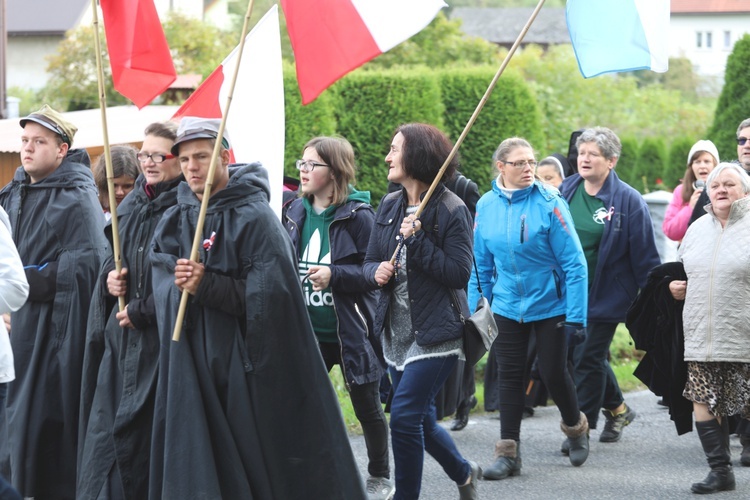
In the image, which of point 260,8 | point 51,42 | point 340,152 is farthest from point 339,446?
point 51,42

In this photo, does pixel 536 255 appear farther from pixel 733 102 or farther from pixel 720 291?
pixel 733 102

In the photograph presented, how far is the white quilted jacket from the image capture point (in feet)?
20.5

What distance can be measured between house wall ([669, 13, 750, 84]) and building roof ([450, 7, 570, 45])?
472 inches

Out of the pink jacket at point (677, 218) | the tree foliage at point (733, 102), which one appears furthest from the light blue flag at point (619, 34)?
the tree foliage at point (733, 102)

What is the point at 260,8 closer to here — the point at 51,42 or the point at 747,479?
the point at 51,42

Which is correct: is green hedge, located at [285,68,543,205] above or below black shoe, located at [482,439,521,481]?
above

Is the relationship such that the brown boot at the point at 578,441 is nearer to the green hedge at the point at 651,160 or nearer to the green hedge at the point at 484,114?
the green hedge at the point at 484,114

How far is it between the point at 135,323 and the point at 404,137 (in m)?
1.68

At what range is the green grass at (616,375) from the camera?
8.41 m

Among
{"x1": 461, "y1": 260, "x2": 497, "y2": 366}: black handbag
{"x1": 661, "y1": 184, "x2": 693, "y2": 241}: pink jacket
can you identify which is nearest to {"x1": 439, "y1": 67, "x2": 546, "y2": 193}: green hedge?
{"x1": 661, "y1": 184, "x2": 693, "y2": 241}: pink jacket

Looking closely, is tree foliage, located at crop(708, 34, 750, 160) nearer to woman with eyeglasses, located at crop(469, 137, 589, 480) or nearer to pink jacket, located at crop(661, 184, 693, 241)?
pink jacket, located at crop(661, 184, 693, 241)

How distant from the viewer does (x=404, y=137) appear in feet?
18.6

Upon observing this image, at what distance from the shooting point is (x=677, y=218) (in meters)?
8.62

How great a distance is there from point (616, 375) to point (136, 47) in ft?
20.5
